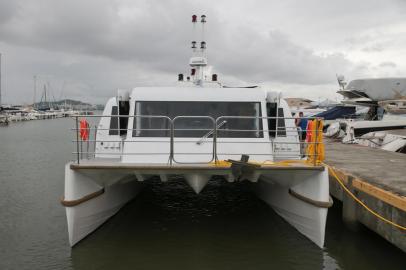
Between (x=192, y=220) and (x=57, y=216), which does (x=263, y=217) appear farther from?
(x=57, y=216)

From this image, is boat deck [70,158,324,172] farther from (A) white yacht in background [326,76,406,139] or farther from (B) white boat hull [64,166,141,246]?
(A) white yacht in background [326,76,406,139]

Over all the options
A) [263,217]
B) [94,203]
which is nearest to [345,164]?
[263,217]

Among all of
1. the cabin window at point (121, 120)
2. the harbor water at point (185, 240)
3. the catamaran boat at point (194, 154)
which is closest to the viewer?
the catamaran boat at point (194, 154)

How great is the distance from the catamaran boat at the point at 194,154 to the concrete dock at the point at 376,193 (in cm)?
100

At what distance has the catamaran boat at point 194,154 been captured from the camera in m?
6.89

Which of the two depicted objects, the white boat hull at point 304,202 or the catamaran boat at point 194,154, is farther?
the white boat hull at point 304,202

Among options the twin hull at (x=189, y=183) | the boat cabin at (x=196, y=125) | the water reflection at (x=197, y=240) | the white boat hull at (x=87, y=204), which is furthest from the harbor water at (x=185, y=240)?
the boat cabin at (x=196, y=125)

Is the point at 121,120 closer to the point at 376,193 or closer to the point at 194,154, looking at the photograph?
the point at 194,154

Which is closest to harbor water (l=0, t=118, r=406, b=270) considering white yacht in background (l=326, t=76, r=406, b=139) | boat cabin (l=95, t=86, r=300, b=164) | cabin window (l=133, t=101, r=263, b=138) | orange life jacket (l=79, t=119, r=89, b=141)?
boat cabin (l=95, t=86, r=300, b=164)

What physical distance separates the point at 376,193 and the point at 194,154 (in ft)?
11.2

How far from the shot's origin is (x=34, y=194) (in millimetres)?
12562

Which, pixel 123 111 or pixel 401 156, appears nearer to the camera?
pixel 123 111

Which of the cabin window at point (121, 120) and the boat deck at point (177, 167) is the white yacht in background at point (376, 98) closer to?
the cabin window at point (121, 120)

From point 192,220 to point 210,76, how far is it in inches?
161
